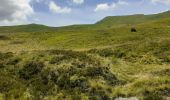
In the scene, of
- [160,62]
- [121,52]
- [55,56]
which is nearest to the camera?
[55,56]

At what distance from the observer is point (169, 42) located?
47844mm

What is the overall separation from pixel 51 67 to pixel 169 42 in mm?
26639

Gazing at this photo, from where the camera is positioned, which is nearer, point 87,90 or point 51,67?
point 87,90

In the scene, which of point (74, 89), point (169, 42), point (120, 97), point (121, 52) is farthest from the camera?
point (169, 42)

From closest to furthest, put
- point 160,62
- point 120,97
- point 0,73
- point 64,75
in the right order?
point 120,97, point 64,75, point 0,73, point 160,62

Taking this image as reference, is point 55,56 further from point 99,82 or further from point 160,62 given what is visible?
point 160,62

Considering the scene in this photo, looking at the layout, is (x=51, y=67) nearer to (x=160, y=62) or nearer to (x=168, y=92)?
(x=168, y=92)

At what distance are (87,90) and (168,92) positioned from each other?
17.7ft

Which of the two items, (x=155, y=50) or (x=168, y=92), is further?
(x=155, y=50)

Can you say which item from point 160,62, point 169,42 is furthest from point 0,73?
point 169,42

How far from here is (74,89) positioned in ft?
71.6

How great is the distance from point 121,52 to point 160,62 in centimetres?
840

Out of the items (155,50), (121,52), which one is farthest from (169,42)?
(121,52)

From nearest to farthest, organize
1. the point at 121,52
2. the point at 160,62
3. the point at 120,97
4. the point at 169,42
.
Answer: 1. the point at 120,97
2. the point at 160,62
3. the point at 121,52
4. the point at 169,42
